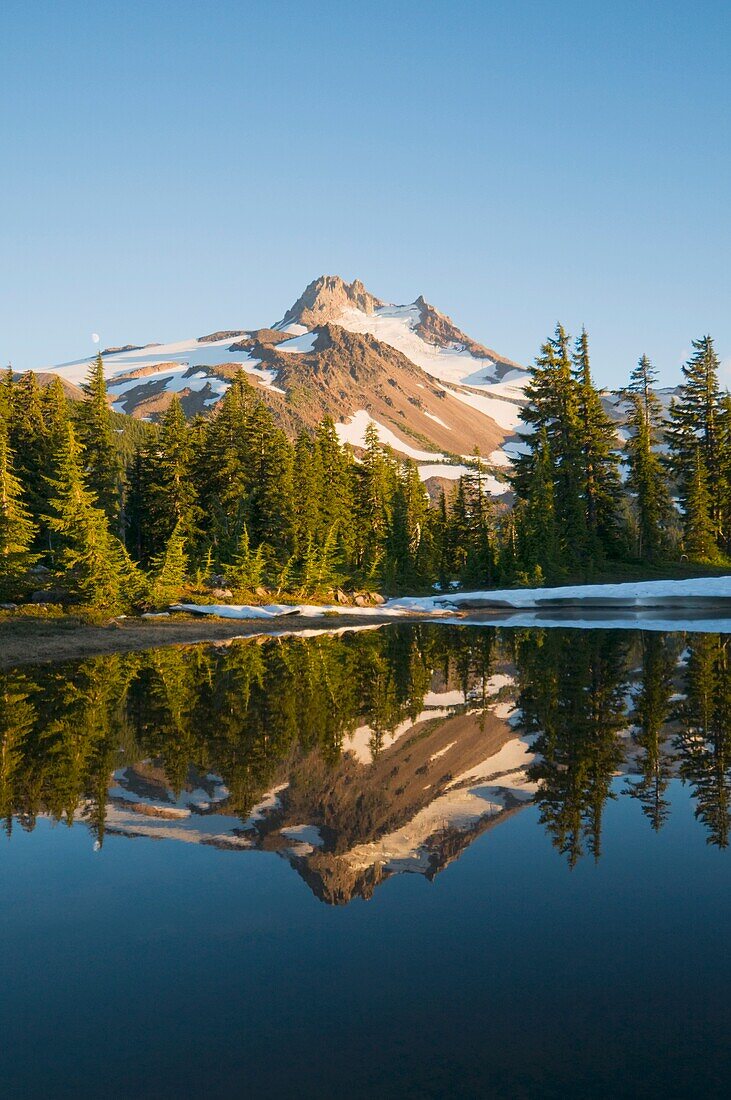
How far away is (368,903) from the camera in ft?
20.5

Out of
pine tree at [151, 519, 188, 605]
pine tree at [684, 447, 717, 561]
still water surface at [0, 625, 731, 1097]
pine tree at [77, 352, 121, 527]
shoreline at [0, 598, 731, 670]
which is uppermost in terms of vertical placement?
pine tree at [77, 352, 121, 527]

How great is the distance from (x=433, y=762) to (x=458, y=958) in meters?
5.13

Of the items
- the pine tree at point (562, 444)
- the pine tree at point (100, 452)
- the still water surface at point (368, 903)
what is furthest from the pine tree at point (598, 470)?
the still water surface at point (368, 903)

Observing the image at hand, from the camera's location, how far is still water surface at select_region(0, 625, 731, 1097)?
13.7ft

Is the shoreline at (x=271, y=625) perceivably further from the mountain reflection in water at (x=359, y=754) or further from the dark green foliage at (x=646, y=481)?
the dark green foliage at (x=646, y=481)

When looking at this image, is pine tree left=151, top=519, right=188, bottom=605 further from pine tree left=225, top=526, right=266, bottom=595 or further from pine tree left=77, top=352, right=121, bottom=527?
pine tree left=77, top=352, right=121, bottom=527

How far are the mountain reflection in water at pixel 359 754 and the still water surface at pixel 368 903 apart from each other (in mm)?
58

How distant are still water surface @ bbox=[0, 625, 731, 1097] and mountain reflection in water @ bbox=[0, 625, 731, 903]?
58 millimetres

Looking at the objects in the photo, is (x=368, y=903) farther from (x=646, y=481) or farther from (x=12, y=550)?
(x=646, y=481)

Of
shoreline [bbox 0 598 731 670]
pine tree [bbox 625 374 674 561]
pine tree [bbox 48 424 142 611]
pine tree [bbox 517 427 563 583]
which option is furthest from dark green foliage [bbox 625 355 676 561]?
pine tree [bbox 48 424 142 611]

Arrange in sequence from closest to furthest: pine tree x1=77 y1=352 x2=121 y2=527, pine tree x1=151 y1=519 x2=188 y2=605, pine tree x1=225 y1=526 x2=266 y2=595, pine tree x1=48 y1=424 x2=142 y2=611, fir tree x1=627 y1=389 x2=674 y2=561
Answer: pine tree x1=48 y1=424 x2=142 y2=611, pine tree x1=151 y1=519 x2=188 y2=605, pine tree x1=225 y1=526 x2=266 y2=595, pine tree x1=77 y1=352 x2=121 y2=527, fir tree x1=627 y1=389 x2=674 y2=561

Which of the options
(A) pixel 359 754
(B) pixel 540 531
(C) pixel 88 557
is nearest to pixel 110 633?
(C) pixel 88 557

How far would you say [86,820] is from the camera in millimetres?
8430

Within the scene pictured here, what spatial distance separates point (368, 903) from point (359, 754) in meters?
4.54
